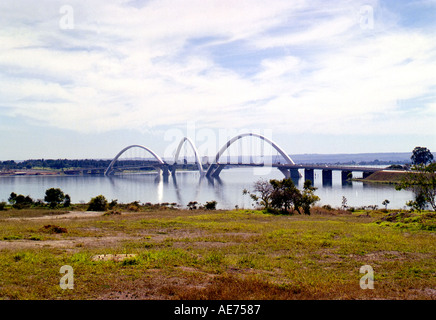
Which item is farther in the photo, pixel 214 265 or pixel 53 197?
pixel 53 197

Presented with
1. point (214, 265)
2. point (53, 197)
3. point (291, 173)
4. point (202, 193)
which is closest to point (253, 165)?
point (291, 173)

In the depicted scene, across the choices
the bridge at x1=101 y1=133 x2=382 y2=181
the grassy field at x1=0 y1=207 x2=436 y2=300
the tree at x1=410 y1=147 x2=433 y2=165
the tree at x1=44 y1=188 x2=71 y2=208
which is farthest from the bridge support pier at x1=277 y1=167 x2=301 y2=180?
the grassy field at x1=0 y1=207 x2=436 y2=300

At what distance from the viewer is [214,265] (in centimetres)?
932

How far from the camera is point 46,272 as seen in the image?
27.1ft

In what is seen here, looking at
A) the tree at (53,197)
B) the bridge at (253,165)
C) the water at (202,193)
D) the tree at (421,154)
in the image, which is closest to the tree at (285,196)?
the water at (202,193)

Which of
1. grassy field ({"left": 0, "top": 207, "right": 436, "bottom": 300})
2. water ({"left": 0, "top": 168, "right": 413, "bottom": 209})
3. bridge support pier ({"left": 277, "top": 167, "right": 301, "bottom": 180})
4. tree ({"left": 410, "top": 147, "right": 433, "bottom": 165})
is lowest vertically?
water ({"left": 0, "top": 168, "right": 413, "bottom": 209})

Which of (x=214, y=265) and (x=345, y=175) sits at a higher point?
(x=345, y=175)

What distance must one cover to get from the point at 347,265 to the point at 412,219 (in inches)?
496

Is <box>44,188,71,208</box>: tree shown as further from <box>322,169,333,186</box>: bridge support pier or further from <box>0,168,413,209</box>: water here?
<box>322,169,333,186</box>: bridge support pier

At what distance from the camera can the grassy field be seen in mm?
6902

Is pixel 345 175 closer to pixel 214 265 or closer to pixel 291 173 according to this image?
pixel 291 173
